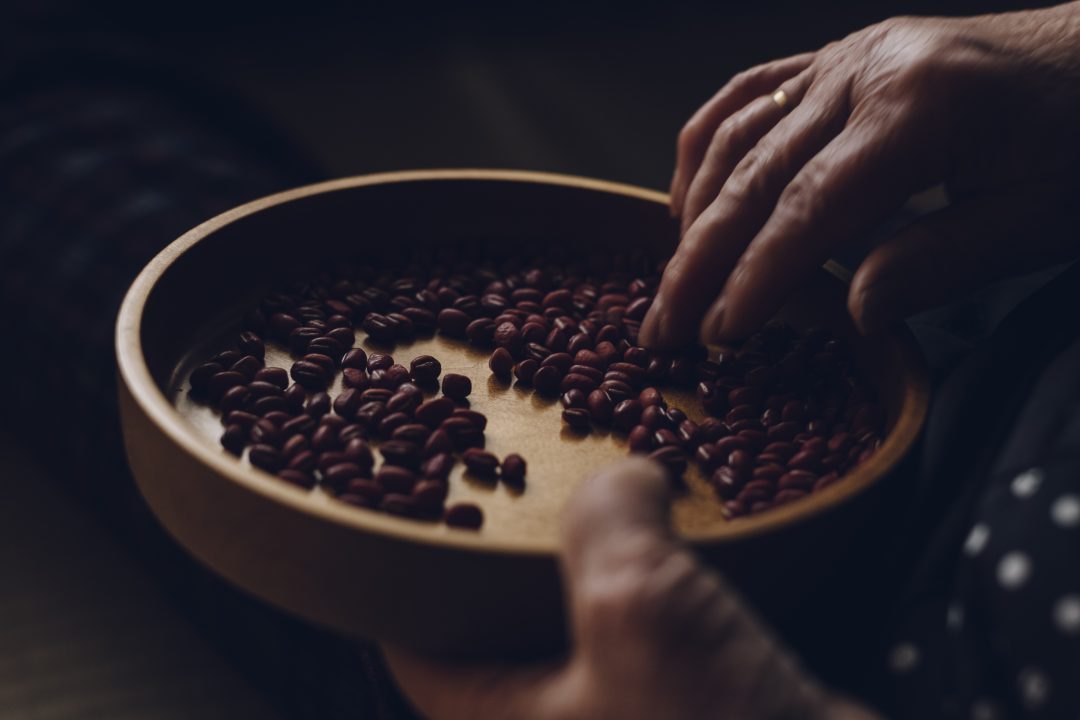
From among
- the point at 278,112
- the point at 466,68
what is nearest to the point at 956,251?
the point at 466,68

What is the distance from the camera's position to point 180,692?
46.9 inches

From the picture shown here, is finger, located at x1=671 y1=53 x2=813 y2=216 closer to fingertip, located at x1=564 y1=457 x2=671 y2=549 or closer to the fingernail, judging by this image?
the fingernail

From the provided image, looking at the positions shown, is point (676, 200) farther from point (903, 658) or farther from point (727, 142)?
point (903, 658)

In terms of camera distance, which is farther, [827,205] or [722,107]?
[722,107]

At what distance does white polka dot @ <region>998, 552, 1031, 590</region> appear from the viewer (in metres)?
0.54

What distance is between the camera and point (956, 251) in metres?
0.69

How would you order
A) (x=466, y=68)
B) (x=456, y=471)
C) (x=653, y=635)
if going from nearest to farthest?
(x=653, y=635)
(x=456, y=471)
(x=466, y=68)

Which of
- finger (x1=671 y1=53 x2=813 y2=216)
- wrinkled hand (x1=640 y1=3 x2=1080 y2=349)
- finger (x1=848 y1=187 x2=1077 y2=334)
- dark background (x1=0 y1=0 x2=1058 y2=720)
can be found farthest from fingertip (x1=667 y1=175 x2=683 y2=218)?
dark background (x1=0 y1=0 x2=1058 y2=720)

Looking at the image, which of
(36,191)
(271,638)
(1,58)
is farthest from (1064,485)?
(1,58)

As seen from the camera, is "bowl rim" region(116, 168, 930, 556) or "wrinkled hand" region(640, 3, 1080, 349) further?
"wrinkled hand" region(640, 3, 1080, 349)

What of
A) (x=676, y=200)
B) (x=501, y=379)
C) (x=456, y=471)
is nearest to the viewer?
(x=456, y=471)

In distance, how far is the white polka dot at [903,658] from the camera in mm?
586

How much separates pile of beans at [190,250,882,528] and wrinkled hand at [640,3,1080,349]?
7 centimetres

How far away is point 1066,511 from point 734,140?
40cm
